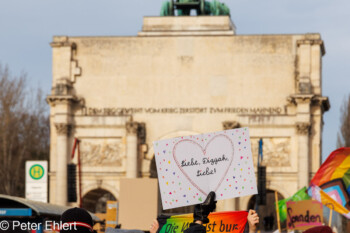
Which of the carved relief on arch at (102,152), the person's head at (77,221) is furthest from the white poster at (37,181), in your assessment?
the person's head at (77,221)

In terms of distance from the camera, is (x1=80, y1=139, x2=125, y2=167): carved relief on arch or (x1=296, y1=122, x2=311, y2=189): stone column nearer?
(x1=296, y1=122, x2=311, y2=189): stone column

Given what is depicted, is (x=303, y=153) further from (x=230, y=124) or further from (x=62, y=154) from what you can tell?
(x=62, y=154)

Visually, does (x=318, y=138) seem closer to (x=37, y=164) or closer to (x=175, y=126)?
(x=175, y=126)

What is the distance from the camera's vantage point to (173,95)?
58.2 m

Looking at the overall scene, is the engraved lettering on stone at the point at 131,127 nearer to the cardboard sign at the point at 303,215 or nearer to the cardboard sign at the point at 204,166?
the cardboard sign at the point at 303,215

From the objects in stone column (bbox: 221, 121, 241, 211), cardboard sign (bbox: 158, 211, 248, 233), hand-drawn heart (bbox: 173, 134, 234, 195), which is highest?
stone column (bbox: 221, 121, 241, 211)

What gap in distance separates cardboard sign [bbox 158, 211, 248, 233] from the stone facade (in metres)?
42.7

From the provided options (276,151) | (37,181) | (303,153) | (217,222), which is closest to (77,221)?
(217,222)

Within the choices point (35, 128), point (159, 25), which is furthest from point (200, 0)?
point (35, 128)

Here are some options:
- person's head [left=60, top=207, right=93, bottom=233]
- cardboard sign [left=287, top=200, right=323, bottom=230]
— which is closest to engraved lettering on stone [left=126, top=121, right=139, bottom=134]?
cardboard sign [left=287, top=200, right=323, bottom=230]

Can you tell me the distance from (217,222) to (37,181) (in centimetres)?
2641

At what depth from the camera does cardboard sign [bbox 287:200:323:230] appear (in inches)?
1161

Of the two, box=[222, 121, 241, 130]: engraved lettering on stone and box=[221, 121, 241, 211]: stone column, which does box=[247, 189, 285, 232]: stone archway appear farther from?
box=[222, 121, 241, 130]: engraved lettering on stone

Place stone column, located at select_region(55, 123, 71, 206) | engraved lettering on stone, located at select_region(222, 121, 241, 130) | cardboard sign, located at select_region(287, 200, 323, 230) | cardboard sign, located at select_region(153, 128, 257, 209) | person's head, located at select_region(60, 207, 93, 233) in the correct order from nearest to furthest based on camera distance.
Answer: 1. person's head, located at select_region(60, 207, 93, 233)
2. cardboard sign, located at select_region(153, 128, 257, 209)
3. cardboard sign, located at select_region(287, 200, 323, 230)
4. engraved lettering on stone, located at select_region(222, 121, 241, 130)
5. stone column, located at select_region(55, 123, 71, 206)
